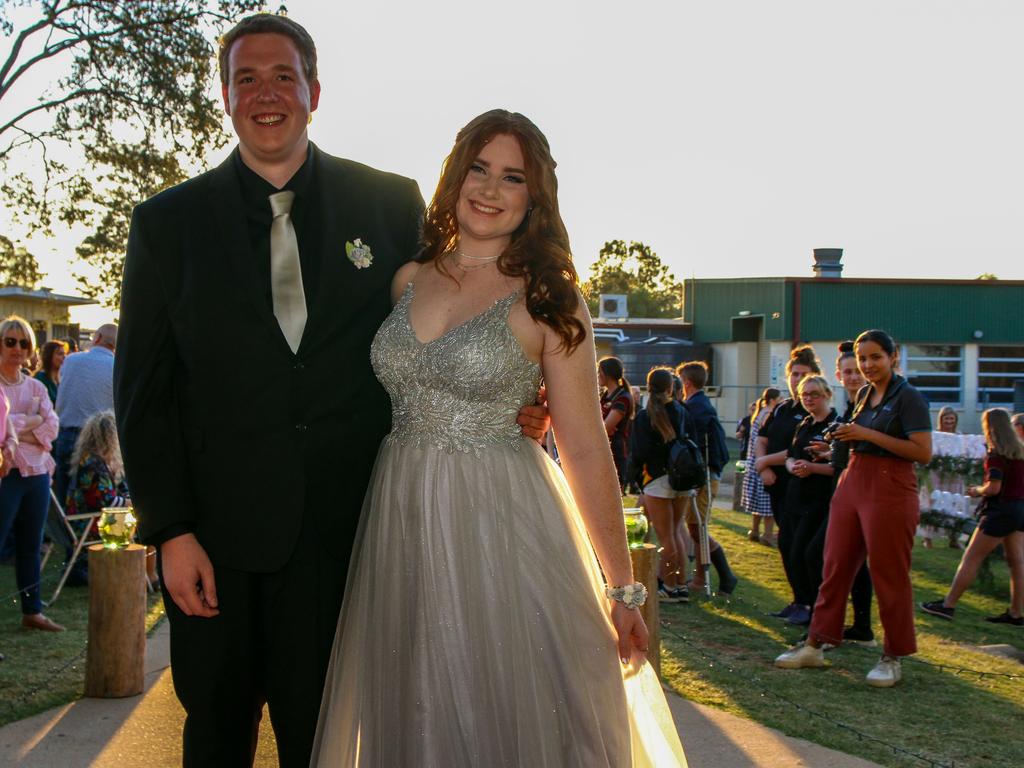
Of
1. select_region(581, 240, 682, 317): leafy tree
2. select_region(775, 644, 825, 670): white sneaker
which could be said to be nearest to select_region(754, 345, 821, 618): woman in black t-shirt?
select_region(775, 644, 825, 670): white sneaker

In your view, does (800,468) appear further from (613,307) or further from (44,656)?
(613,307)

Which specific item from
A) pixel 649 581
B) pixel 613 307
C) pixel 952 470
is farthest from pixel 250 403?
pixel 613 307

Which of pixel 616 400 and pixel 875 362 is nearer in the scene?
A: pixel 875 362

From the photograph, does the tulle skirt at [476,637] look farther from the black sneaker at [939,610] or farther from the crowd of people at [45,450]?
the black sneaker at [939,610]

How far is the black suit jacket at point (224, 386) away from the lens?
2.97 meters

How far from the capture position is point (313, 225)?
3178 millimetres

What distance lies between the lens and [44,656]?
6871 mm

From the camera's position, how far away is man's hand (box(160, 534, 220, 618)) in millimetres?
2959

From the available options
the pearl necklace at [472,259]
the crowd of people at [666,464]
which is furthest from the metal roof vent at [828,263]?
the pearl necklace at [472,259]

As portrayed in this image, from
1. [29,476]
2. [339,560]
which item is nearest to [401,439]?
[339,560]

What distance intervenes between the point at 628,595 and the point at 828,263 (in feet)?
116

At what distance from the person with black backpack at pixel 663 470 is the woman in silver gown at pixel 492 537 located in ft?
19.5

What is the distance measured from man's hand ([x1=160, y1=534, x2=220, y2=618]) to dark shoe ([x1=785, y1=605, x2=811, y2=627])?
6442 mm

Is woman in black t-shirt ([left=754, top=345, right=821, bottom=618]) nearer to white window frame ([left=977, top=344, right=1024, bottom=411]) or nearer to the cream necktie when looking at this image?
the cream necktie
